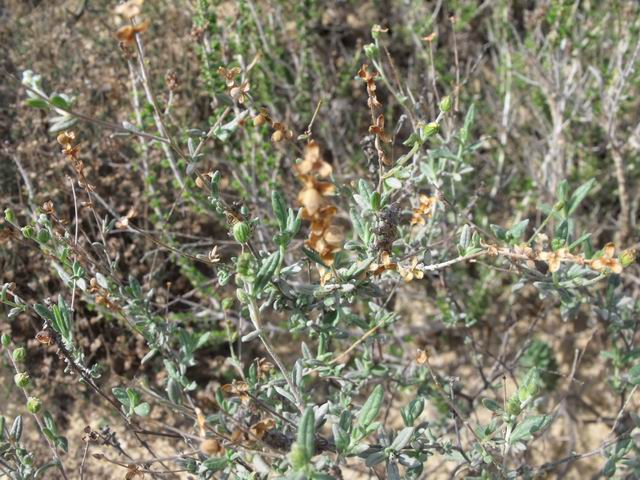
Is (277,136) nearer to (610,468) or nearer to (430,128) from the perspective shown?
(430,128)

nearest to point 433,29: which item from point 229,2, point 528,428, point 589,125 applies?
point 589,125

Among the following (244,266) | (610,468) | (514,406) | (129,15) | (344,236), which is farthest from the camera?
(344,236)

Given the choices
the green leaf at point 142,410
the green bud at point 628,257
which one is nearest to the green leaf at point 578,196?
the green bud at point 628,257

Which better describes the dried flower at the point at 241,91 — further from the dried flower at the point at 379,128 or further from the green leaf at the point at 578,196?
the green leaf at the point at 578,196

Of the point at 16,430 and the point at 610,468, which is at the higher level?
the point at 16,430

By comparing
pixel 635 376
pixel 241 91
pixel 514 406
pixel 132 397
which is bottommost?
pixel 635 376

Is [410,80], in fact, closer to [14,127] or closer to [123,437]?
[14,127]

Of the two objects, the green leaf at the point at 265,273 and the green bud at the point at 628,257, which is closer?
the green leaf at the point at 265,273

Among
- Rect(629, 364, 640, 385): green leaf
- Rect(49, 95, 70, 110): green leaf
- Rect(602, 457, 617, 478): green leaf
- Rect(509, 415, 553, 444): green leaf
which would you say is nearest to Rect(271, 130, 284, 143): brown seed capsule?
Rect(49, 95, 70, 110): green leaf

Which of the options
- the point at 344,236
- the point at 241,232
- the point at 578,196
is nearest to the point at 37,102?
the point at 241,232
